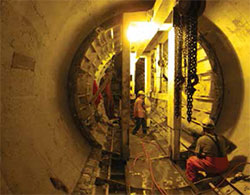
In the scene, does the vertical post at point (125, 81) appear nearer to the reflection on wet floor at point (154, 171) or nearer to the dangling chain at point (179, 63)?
the reflection on wet floor at point (154, 171)

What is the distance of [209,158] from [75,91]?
3.49 m

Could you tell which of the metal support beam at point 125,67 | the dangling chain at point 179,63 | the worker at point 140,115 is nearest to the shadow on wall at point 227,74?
the dangling chain at point 179,63

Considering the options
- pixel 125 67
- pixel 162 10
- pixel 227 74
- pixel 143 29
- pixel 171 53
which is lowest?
pixel 227 74

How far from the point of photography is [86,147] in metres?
4.21

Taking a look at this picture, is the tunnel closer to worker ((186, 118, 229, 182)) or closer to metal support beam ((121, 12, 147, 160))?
metal support beam ((121, 12, 147, 160))

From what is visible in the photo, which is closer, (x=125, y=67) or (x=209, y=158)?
(x=209, y=158)

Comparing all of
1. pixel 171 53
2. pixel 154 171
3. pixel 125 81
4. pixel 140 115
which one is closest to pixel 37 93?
pixel 125 81

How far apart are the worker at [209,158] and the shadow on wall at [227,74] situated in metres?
0.94

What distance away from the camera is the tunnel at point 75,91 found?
182 cm

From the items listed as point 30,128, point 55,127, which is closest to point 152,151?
point 55,127

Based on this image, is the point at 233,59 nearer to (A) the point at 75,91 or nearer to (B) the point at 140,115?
(B) the point at 140,115

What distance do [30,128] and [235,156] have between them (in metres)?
4.27

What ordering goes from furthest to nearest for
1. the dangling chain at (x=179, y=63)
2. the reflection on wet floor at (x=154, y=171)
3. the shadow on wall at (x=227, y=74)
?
the shadow on wall at (x=227, y=74), the reflection on wet floor at (x=154, y=171), the dangling chain at (x=179, y=63)

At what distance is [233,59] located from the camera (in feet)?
12.8
